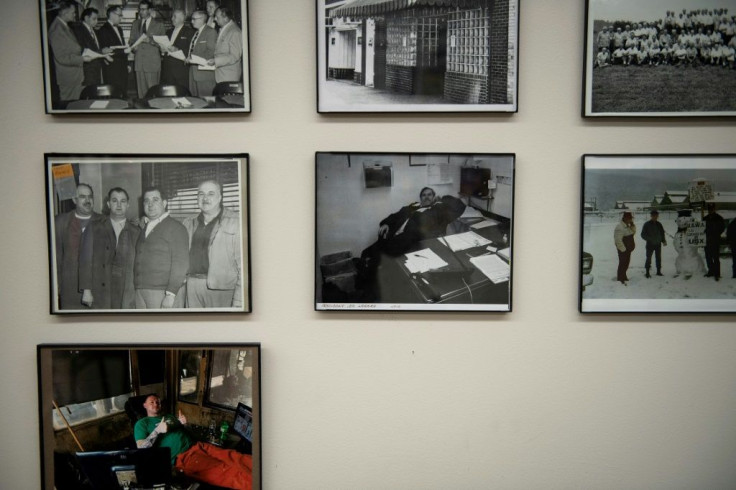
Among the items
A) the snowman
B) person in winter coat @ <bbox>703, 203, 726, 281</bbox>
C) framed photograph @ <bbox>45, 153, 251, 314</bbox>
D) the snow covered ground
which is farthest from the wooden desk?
person in winter coat @ <bbox>703, 203, 726, 281</bbox>

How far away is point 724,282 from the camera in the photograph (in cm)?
162

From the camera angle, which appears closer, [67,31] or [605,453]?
[67,31]

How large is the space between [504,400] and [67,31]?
1929 mm

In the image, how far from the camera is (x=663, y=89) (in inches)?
62.0

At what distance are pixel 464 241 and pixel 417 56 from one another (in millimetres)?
640

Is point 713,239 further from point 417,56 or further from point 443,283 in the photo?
point 417,56

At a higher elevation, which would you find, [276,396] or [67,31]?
[67,31]

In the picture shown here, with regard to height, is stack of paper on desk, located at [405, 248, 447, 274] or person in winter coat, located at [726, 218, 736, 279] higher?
person in winter coat, located at [726, 218, 736, 279]

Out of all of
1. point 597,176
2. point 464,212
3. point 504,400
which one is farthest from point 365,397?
point 597,176

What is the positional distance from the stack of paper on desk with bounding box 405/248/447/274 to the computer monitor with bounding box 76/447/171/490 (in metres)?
1.05

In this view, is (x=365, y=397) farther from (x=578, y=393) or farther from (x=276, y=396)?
(x=578, y=393)

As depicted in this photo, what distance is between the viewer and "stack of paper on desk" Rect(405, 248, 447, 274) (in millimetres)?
1604

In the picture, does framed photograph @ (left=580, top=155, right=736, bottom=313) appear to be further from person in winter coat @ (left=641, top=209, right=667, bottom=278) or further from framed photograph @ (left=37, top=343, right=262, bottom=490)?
framed photograph @ (left=37, top=343, right=262, bottom=490)

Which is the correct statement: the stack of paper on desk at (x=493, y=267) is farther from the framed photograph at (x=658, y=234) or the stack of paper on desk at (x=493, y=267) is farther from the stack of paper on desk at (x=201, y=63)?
the stack of paper on desk at (x=201, y=63)
